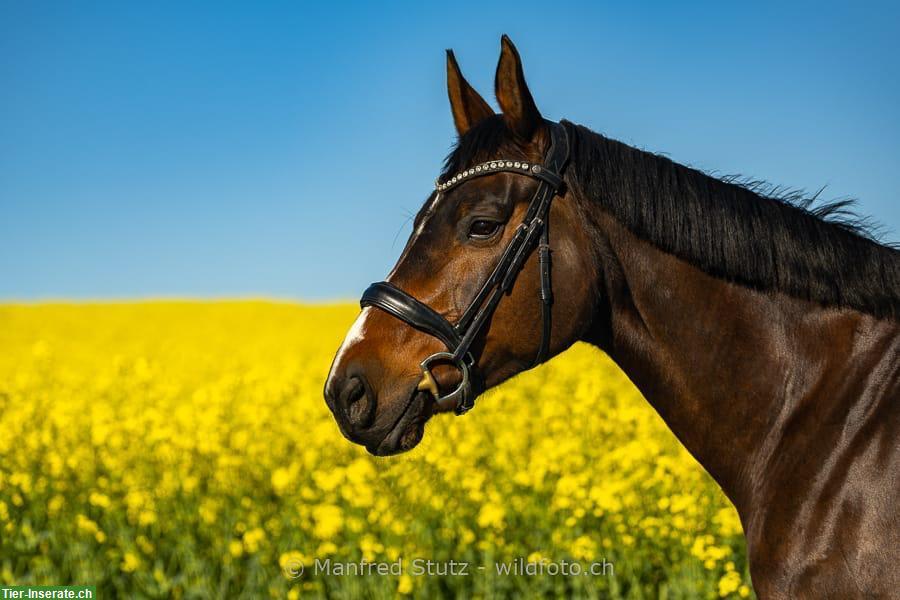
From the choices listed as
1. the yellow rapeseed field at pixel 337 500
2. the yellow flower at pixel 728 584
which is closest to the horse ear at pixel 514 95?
the yellow rapeseed field at pixel 337 500

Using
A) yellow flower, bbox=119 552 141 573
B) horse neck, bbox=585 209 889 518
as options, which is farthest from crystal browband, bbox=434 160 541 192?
yellow flower, bbox=119 552 141 573

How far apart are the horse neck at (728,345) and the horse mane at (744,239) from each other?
4 centimetres

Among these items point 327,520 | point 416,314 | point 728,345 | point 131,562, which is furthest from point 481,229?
point 131,562

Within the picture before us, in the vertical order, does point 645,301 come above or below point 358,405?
above

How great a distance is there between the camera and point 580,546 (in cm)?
496

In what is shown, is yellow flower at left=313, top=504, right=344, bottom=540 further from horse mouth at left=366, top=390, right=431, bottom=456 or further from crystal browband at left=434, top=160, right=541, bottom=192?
crystal browband at left=434, top=160, right=541, bottom=192

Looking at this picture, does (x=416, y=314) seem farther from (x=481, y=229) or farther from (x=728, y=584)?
(x=728, y=584)

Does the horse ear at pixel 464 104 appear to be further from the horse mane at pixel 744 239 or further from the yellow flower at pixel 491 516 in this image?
the yellow flower at pixel 491 516

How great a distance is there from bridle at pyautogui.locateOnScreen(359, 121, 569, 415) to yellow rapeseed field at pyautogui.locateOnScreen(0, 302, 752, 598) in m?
2.74

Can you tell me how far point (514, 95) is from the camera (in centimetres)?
244

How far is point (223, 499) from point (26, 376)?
351cm

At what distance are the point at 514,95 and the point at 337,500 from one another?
3.96 metres

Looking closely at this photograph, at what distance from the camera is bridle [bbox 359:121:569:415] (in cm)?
237

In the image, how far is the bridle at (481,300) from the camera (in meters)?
2.37
